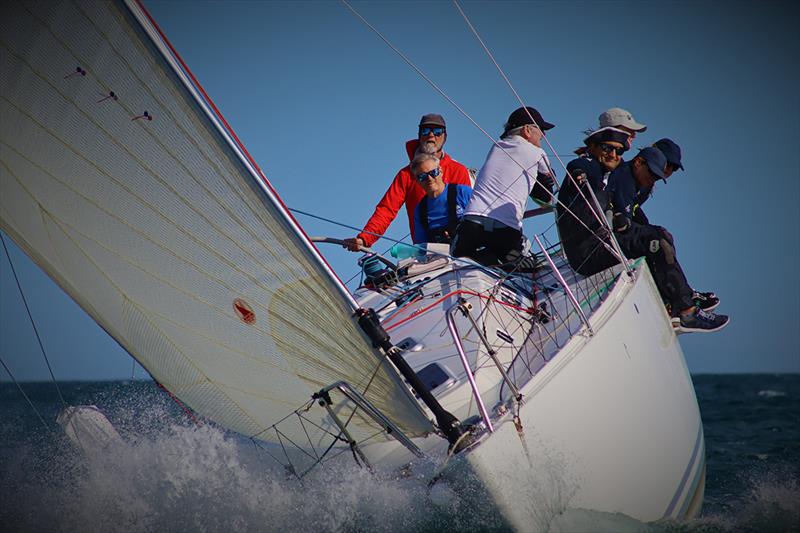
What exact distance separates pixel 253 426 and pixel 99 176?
5.13 ft

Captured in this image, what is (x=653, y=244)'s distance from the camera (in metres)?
5.34

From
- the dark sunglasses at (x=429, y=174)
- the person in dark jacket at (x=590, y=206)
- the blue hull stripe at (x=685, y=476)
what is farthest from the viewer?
the dark sunglasses at (x=429, y=174)

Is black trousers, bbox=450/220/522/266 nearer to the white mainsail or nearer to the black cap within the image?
the black cap

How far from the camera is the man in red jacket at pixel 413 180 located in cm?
686

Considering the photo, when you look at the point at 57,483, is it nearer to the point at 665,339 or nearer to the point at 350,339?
the point at 350,339

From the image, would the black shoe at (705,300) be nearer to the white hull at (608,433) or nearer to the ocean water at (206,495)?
the white hull at (608,433)

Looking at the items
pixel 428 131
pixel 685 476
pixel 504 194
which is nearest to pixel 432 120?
pixel 428 131

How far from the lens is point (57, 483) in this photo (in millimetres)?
3930

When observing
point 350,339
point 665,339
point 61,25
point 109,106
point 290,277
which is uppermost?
point 61,25

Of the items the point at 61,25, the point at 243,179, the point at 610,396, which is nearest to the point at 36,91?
the point at 61,25

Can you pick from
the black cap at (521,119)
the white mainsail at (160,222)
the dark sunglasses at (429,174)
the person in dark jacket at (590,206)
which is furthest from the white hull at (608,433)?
the dark sunglasses at (429,174)

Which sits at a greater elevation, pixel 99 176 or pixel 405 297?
pixel 99 176

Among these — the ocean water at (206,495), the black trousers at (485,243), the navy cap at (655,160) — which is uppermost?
the navy cap at (655,160)

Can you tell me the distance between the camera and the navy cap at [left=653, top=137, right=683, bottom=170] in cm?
536
